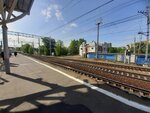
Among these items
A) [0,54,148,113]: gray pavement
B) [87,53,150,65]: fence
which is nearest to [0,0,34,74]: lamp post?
[0,54,148,113]: gray pavement

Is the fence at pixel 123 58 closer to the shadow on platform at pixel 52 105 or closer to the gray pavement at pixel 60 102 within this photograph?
the gray pavement at pixel 60 102

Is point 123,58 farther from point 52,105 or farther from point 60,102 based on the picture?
point 52,105

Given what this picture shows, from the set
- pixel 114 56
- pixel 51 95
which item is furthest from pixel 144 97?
pixel 114 56

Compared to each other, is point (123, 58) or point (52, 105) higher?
point (123, 58)

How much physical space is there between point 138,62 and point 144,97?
26.7 metres

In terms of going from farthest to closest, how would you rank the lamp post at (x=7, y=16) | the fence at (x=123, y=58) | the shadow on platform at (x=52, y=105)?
the fence at (x=123, y=58)
the lamp post at (x=7, y=16)
the shadow on platform at (x=52, y=105)

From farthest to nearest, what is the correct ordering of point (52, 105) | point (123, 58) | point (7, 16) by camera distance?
point (123, 58) < point (7, 16) < point (52, 105)

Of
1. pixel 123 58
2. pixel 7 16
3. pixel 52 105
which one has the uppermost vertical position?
pixel 7 16

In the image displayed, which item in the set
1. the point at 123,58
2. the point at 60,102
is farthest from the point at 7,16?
the point at 123,58

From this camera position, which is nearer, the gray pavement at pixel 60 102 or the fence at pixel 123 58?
the gray pavement at pixel 60 102

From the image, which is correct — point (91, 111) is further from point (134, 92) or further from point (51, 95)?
point (134, 92)

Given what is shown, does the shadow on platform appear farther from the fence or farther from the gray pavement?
the fence

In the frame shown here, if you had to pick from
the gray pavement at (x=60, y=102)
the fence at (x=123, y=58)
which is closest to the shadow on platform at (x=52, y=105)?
the gray pavement at (x=60, y=102)

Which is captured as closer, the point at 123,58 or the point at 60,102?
the point at 60,102
